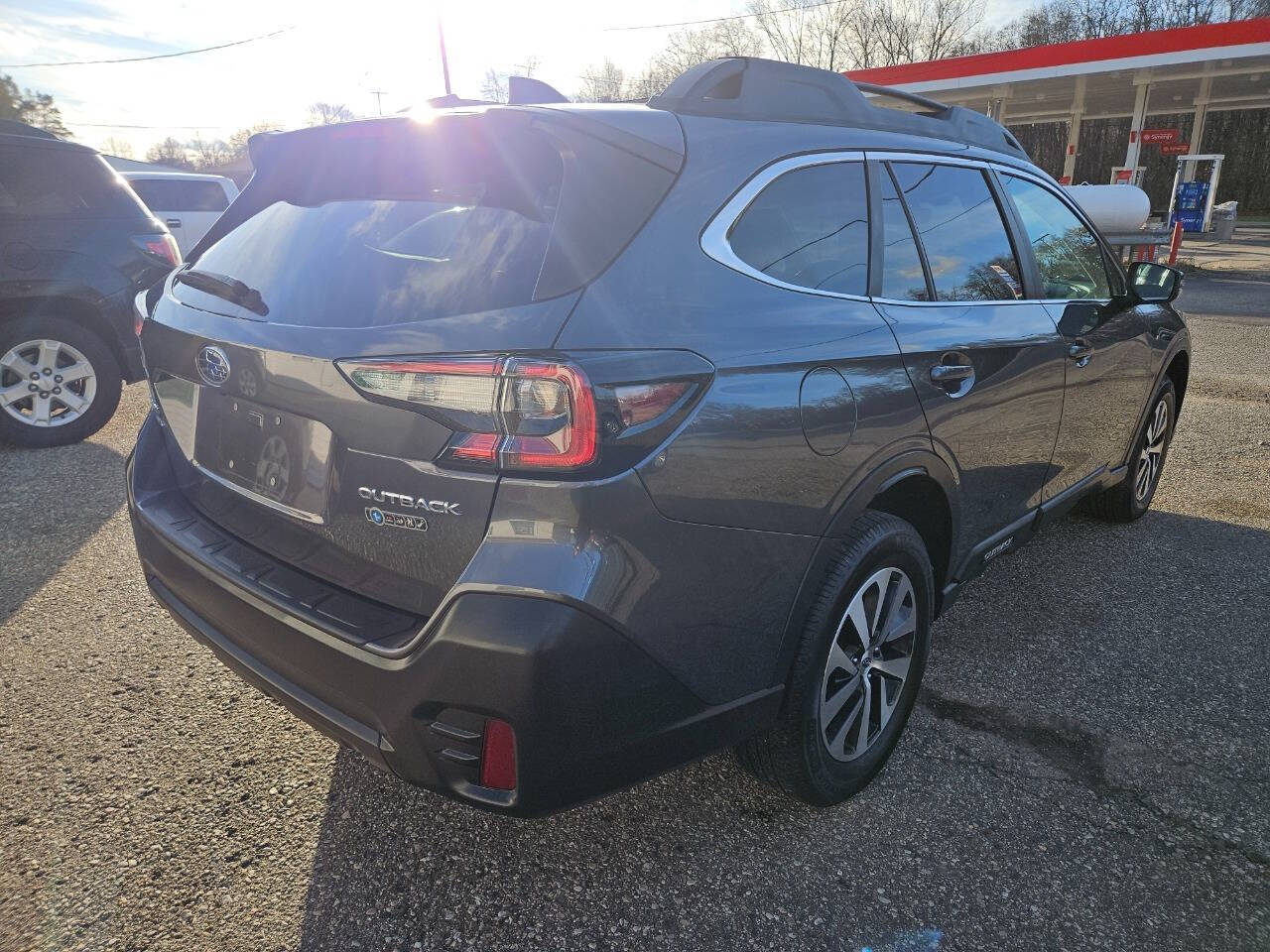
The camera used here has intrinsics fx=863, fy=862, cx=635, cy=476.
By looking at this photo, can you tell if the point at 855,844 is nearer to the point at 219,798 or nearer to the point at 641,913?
the point at 641,913

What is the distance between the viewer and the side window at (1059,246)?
3.20 metres

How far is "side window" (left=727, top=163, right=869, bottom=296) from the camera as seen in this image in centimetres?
199

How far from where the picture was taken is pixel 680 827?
229 cm

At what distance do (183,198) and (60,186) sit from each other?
846 centimetres

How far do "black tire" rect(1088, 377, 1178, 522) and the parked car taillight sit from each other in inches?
135

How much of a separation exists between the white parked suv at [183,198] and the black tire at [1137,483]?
12.3m

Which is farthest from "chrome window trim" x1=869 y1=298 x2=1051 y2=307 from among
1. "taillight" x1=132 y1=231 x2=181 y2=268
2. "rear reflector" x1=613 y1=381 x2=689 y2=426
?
"taillight" x1=132 y1=231 x2=181 y2=268

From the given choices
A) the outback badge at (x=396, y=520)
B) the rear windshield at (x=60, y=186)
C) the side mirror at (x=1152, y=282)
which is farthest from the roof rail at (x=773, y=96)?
the rear windshield at (x=60, y=186)

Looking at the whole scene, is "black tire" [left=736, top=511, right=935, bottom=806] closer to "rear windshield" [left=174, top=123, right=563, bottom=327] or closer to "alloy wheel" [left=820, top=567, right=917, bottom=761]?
"alloy wheel" [left=820, top=567, right=917, bottom=761]

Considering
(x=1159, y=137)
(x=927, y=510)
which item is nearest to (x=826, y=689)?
(x=927, y=510)

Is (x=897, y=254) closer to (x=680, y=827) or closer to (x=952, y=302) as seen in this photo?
(x=952, y=302)

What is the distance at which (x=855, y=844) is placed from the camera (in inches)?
88.0

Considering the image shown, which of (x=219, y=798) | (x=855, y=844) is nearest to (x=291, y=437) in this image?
(x=219, y=798)

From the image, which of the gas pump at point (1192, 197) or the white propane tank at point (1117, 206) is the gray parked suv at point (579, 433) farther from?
the gas pump at point (1192, 197)
